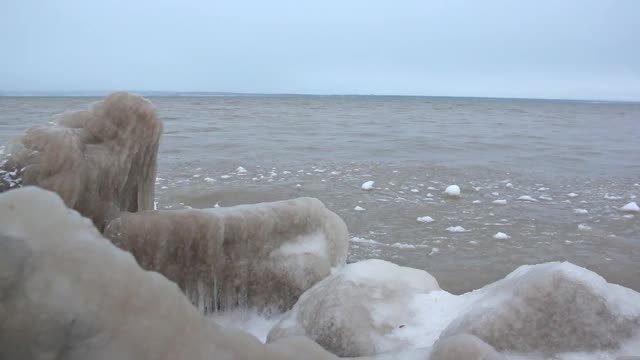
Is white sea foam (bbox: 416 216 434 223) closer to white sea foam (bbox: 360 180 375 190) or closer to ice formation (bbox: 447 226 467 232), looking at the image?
ice formation (bbox: 447 226 467 232)

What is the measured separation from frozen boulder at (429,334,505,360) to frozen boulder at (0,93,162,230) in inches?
92.3

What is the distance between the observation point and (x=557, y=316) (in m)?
2.81

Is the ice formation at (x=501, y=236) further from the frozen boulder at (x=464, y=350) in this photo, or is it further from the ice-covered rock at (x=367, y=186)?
the frozen boulder at (x=464, y=350)

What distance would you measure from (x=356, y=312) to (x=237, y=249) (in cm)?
114

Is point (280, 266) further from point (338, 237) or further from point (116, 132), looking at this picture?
point (116, 132)

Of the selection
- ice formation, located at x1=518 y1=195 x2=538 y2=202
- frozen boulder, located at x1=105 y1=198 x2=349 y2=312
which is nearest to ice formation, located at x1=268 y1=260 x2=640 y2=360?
frozen boulder, located at x1=105 y1=198 x2=349 y2=312

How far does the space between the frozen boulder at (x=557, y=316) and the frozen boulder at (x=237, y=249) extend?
4.78 ft

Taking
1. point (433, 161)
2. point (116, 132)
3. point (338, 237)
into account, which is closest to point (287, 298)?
point (338, 237)

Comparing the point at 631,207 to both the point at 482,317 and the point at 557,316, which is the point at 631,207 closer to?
the point at 557,316

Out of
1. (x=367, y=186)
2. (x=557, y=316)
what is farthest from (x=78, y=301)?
(x=367, y=186)

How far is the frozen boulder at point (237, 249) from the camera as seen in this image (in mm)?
3594

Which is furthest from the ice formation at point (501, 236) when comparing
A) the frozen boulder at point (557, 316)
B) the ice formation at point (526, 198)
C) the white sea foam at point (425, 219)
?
the frozen boulder at point (557, 316)

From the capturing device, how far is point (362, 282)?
3.44 m

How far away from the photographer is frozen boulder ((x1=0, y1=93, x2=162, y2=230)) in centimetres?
305
